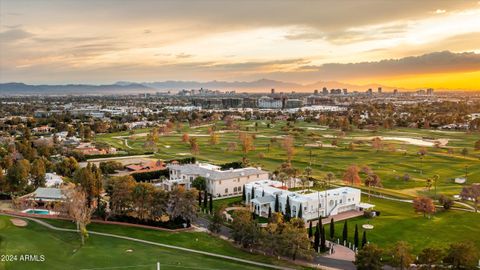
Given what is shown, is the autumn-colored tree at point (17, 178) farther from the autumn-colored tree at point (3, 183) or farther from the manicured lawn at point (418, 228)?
the manicured lawn at point (418, 228)

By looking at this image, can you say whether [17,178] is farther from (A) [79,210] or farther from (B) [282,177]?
(B) [282,177]

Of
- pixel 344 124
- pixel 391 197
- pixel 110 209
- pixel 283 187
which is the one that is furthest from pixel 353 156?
pixel 110 209

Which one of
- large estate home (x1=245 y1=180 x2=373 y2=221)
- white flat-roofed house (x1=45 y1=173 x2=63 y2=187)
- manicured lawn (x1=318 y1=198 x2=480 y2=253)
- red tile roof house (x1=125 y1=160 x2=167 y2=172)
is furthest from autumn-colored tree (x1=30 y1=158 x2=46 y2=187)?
manicured lawn (x1=318 y1=198 x2=480 y2=253)

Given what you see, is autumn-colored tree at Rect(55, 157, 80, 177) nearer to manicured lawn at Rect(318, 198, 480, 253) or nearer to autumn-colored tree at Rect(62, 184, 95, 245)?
autumn-colored tree at Rect(62, 184, 95, 245)

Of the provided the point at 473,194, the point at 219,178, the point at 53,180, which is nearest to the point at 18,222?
the point at 53,180

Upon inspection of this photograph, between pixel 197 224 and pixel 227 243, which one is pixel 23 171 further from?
pixel 227 243

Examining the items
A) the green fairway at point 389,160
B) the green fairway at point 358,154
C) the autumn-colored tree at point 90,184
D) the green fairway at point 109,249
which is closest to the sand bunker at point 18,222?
the green fairway at point 109,249
